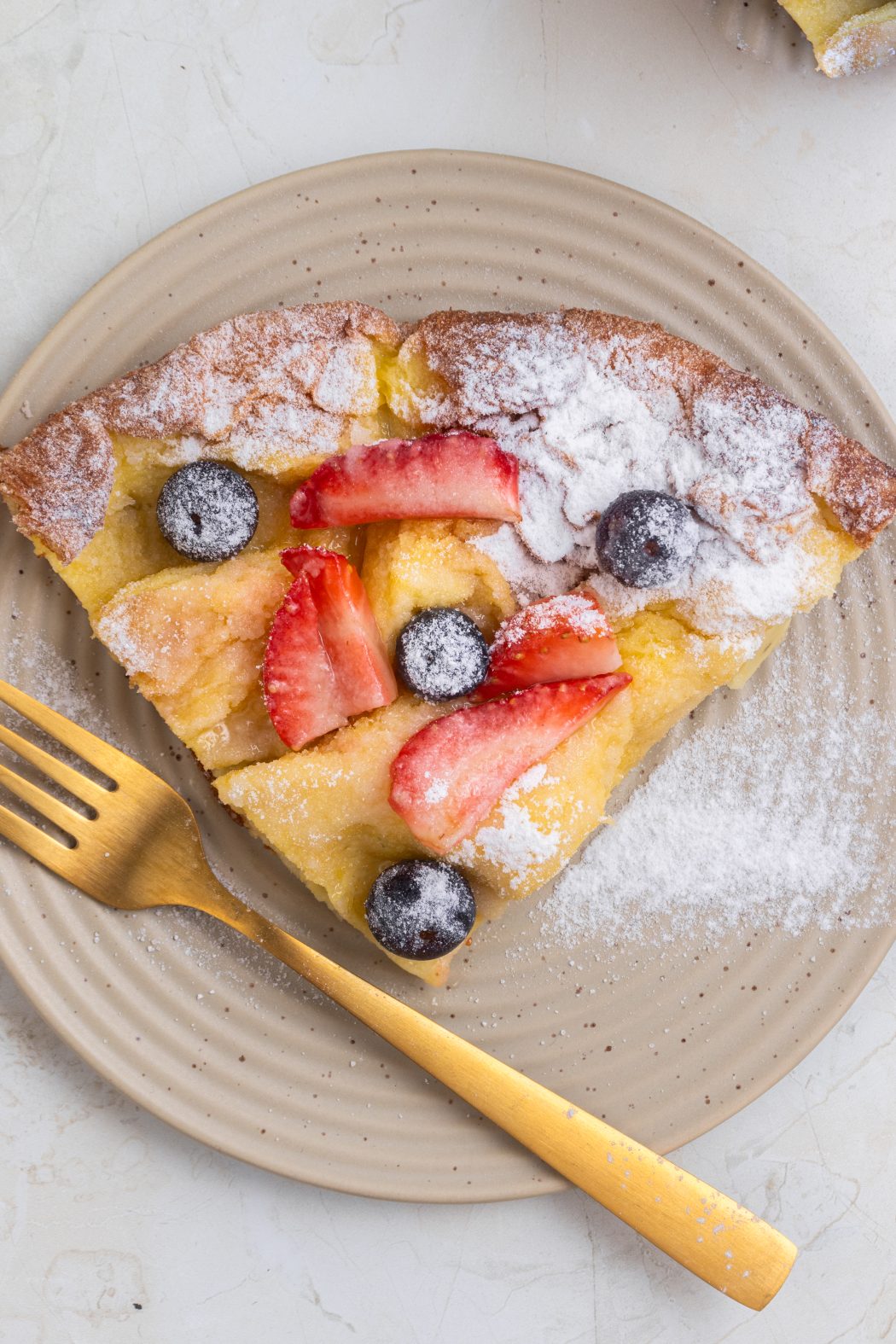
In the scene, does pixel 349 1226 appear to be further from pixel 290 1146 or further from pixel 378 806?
pixel 378 806

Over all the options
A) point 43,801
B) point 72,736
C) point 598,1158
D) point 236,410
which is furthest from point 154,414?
point 598,1158

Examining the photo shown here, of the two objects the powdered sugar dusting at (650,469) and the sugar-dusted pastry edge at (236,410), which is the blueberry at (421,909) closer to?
the powdered sugar dusting at (650,469)

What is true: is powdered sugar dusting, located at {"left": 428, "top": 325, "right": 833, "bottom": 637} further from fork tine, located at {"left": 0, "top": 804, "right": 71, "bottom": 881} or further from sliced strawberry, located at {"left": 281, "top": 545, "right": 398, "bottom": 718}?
fork tine, located at {"left": 0, "top": 804, "right": 71, "bottom": 881}

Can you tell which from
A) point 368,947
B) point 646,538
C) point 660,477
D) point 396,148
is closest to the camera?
point 646,538

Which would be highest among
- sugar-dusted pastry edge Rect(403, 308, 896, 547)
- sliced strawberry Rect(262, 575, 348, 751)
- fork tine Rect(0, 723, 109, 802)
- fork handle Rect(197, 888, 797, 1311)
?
sugar-dusted pastry edge Rect(403, 308, 896, 547)

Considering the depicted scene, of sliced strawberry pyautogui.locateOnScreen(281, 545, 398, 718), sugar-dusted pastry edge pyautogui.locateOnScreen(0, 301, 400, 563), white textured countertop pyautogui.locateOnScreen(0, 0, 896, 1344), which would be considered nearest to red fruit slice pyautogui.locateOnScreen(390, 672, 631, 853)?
sliced strawberry pyautogui.locateOnScreen(281, 545, 398, 718)

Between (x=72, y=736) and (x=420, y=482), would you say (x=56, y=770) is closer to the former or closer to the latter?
(x=72, y=736)
